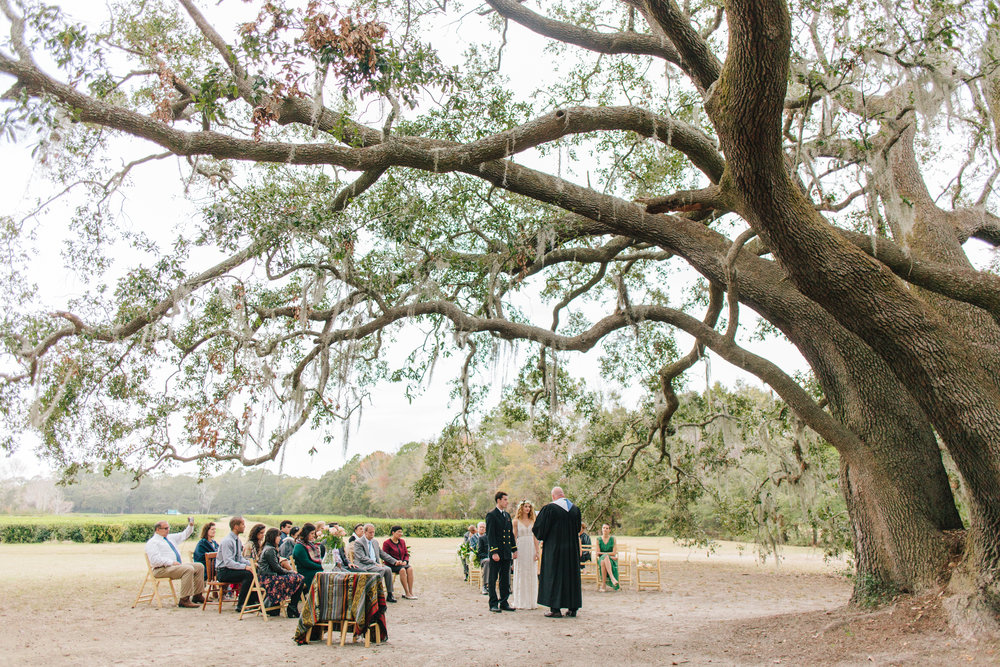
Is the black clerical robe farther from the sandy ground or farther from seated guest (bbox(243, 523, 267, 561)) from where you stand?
seated guest (bbox(243, 523, 267, 561))

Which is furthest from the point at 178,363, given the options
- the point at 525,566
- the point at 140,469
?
the point at 525,566

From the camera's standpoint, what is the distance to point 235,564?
739cm

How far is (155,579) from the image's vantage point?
25.9 feet

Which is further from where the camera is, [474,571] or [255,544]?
[474,571]

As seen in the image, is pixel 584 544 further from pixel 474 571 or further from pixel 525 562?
pixel 525 562

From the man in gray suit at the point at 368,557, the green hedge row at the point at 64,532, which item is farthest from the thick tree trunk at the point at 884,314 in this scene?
the green hedge row at the point at 64,532

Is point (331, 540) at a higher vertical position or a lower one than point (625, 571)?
higher

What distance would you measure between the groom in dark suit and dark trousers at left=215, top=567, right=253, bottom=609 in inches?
107

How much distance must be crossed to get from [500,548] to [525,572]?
1.87 feet

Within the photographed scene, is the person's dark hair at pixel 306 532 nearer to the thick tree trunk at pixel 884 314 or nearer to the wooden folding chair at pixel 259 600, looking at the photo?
the wooden folding chair at pixel 259 600

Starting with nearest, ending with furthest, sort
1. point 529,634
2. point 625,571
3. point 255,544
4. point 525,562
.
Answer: point 529,634 < point 525,562 < point 255,544 < point 625,571

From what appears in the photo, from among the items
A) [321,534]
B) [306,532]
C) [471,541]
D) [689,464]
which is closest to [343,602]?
[306,532]

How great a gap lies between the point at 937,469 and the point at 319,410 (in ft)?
20.0

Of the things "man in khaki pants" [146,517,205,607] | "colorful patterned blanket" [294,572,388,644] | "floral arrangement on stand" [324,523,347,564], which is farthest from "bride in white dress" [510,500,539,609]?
"man in khaki pants" [146,517,205,607]
